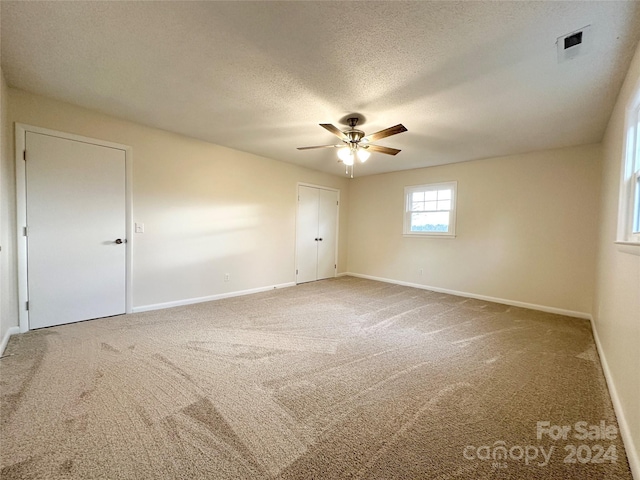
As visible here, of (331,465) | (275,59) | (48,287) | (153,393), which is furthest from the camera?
(48,287)

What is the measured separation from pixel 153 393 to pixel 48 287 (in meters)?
2.17

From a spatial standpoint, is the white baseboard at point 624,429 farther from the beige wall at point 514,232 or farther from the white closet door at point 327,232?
the white closet door at point 327,232

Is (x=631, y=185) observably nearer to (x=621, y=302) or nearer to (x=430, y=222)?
(x=621, y=302)

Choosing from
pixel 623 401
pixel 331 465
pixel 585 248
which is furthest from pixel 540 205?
pixel 331 465

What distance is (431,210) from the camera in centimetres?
521

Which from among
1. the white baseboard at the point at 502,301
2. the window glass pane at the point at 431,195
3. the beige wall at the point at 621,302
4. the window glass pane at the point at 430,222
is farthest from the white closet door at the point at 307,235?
the beige wall at the point at 621,302

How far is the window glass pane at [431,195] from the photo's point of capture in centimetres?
517

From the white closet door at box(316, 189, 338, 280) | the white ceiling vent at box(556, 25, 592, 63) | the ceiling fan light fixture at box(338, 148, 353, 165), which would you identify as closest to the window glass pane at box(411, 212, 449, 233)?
the white closet door at box(316, 189, 338, 280)

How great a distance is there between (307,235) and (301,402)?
4.04 metres

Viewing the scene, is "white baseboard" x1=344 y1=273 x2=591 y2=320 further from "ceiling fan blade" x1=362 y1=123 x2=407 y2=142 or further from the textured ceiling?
"ceiling fan blade" x1=362 y1=123 x2=407 y2=142

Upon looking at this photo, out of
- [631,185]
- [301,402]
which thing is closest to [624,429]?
[631,185]

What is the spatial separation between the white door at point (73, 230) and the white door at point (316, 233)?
3015 mm

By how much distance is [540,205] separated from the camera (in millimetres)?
4008

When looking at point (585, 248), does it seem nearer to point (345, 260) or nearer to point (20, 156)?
point (345, 260)
